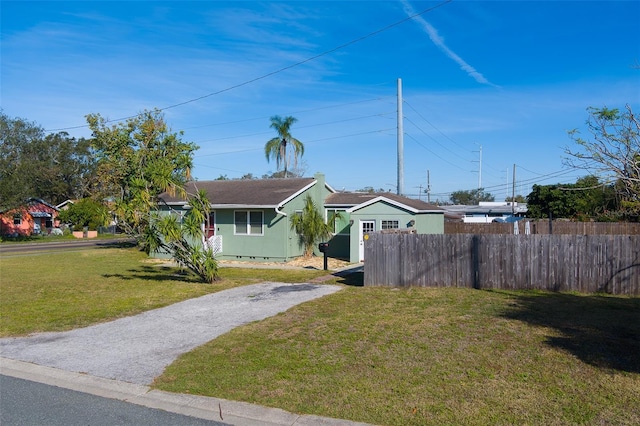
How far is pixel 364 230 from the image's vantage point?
A: 70.8ft

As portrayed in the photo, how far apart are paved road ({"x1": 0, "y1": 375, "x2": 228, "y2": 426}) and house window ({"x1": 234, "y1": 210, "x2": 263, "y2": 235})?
16.0m

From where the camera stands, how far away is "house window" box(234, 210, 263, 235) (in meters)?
22.3

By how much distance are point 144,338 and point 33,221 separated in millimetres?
50765

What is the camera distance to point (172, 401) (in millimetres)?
5836

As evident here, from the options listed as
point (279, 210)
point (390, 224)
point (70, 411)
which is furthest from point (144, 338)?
point (390, 224)

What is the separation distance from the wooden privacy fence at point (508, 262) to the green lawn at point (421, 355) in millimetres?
700

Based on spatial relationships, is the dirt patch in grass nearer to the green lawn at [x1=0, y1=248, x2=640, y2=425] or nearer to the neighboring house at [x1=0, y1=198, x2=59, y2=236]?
the green lawn at [x1=0, y1=248, x2=640, y2=425]

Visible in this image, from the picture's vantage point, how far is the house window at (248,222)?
73.3 feet

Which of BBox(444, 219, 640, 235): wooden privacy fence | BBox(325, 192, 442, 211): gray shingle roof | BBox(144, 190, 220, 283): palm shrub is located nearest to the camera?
BBox(144, 190, 220, 283): palm shrub

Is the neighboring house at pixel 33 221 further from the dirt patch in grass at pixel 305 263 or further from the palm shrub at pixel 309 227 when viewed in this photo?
the palm shrub at pixel 309 227

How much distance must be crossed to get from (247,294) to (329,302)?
276 cm

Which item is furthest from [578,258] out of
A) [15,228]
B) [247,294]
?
[15,228]

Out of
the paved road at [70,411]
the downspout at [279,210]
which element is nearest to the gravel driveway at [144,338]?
the paved road at [70,411]

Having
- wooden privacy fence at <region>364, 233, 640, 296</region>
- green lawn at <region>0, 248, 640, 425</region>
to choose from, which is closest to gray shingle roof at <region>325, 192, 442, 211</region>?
wooden privacy fence at <region>364, 233, 640, 296</region>
